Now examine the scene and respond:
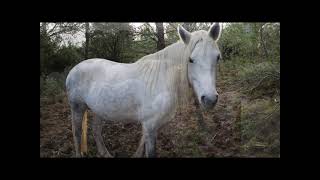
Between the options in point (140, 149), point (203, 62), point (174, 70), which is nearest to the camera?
point (203, 62)

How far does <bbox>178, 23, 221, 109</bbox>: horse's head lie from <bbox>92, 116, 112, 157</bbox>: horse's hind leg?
3.20ft

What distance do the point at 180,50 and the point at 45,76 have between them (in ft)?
4.32

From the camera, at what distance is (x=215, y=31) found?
3.22m

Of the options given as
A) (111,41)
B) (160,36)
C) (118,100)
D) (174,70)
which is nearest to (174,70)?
(174,70)

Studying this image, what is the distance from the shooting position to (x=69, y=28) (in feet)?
11.6

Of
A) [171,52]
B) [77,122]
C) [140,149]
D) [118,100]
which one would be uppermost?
[171,52]

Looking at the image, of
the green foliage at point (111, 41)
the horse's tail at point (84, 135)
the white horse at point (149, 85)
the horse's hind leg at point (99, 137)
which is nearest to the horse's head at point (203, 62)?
the white horse at point (149, 85)

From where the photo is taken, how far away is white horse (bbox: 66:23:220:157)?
10.3 feet

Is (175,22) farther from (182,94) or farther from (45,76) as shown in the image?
(45,76)

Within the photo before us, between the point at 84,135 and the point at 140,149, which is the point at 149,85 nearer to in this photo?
the point at 140,149

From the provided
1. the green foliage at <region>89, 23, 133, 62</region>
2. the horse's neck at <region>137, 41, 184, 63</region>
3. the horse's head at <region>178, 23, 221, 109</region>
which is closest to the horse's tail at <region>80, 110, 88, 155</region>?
the green foliage at <region>89, 23, 133, 62</region>

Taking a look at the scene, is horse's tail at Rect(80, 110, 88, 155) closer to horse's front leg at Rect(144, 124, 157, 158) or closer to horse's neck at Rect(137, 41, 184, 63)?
horse's front leg at Rect(144, 124, 157, 158)

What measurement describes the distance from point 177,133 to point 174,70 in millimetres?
607

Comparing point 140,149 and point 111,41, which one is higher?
point 111,41
